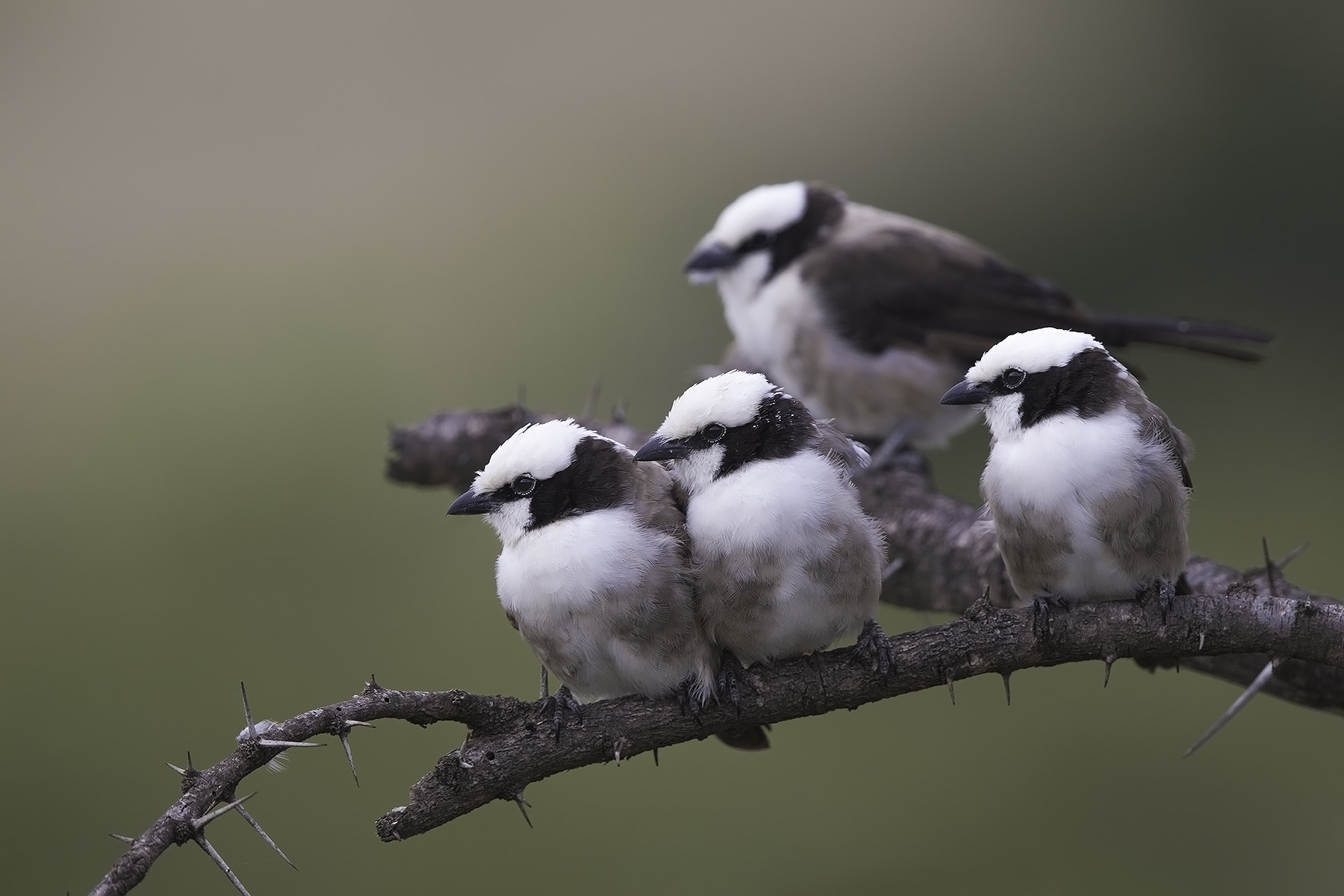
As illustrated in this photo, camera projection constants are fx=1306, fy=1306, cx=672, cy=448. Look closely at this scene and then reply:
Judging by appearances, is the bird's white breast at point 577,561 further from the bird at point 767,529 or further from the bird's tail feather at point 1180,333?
the bird's tail feather at point 1180,333

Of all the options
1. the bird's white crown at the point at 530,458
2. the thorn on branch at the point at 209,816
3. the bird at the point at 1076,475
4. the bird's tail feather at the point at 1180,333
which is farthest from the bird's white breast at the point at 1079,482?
the thorn on branch at the point at 209,816

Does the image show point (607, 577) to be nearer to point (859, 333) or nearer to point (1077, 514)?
point (1077, 514)

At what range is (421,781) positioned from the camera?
2.29 m

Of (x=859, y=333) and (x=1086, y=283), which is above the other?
(x=859, y=333)

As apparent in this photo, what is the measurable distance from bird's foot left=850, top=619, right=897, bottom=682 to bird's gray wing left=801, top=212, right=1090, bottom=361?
2.32 meters

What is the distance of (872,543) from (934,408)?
2.25m

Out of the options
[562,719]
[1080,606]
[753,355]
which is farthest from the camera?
[753,355]

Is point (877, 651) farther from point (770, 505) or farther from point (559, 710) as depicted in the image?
point (559, 710)

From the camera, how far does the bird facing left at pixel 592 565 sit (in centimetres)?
261

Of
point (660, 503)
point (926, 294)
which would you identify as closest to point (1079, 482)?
point (660, 503)

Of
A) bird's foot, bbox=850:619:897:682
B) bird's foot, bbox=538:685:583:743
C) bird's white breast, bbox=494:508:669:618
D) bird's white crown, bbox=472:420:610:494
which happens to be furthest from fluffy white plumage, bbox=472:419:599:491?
bird's foot, bbox=850:619:897:682

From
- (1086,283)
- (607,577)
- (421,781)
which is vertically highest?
(607,577)

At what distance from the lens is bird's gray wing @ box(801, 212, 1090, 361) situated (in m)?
4.75

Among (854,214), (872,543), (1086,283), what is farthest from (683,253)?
(872,543)
